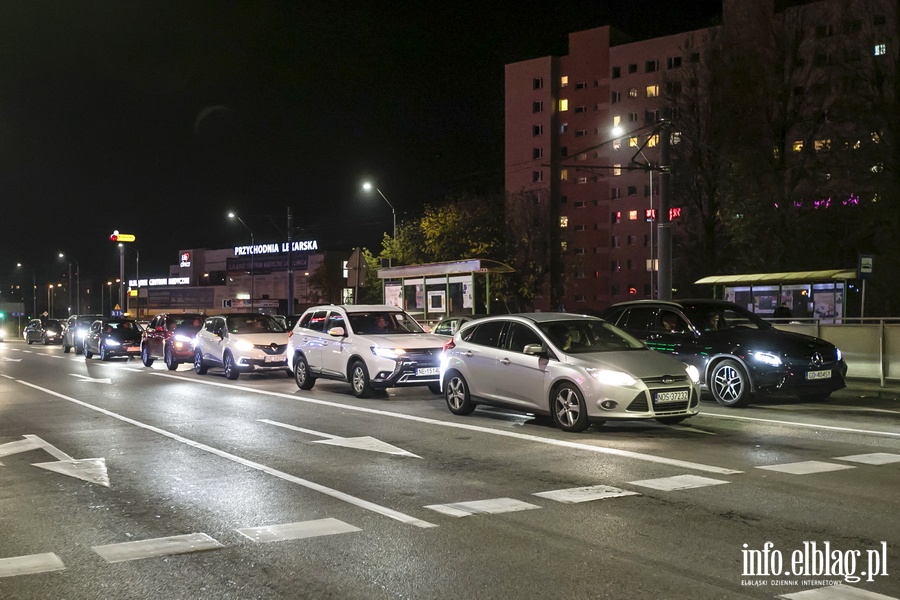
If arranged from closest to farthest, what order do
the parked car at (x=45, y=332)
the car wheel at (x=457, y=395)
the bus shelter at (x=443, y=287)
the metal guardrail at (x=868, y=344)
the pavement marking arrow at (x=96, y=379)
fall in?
the car wheel at (x=457, y=395)
the metal guardrail at (x=868, y=344)
the pavement marking arrow at (x=96, y=379)
the bus shelter at (x=443, y=287)
the parked car at (x=45, y=332)

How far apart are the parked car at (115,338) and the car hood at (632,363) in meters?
25.5

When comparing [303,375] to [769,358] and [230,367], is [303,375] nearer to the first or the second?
[230,367]

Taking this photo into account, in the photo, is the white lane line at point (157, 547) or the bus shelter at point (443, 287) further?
the bus shelter at point (443, 287)

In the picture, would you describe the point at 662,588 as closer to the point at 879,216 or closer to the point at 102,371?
the point at 102,371

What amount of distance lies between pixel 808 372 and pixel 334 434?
7.68m

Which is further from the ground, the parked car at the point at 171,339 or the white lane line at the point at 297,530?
the parked car at the point at 171,339

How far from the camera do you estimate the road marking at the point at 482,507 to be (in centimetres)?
707

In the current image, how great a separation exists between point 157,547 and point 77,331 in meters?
36.4

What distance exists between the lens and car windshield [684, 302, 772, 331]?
50.3 ft

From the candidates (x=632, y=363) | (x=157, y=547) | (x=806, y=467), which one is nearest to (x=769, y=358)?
(x=632, y=363)

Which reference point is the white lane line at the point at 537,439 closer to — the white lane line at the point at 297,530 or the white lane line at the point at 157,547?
the white lane line at the point at 297,530

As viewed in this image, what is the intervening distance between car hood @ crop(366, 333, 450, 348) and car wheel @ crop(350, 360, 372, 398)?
1.75 ft

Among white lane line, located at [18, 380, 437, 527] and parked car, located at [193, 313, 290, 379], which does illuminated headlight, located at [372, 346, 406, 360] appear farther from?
parked car, located at [193, 313, 290, 379]

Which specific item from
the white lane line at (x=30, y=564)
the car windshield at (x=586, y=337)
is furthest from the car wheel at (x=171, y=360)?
the white lane line at (x=30, y=564)
